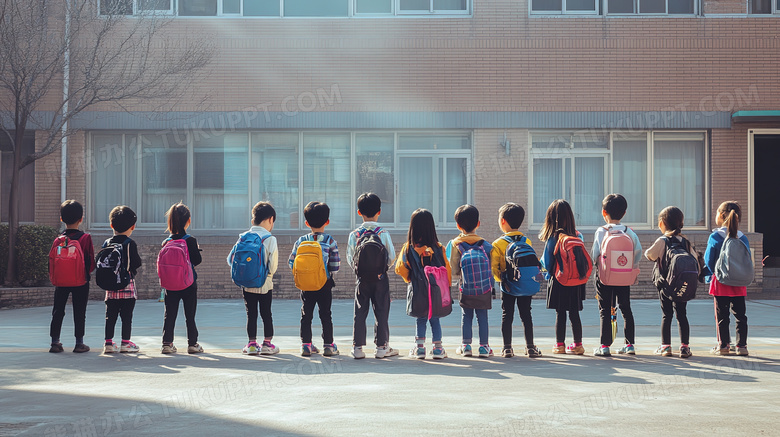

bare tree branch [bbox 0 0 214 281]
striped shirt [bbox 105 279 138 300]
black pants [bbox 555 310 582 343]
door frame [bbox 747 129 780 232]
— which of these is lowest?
black pants [bbox 555 310 582 343]

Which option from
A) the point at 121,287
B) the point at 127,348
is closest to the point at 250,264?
the point at 121,287

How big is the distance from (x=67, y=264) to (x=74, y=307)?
52 centimetres

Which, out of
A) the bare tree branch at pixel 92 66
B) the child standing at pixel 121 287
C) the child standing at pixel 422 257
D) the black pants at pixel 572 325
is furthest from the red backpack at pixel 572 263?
the bare tree branch at pixel 92 66

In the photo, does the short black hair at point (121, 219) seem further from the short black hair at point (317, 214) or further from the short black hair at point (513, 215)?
the short black hair at point (513, 215)

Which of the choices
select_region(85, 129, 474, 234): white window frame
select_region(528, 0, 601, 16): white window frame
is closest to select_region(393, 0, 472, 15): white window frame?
select_region(528, 0, 601, 16): white window frame

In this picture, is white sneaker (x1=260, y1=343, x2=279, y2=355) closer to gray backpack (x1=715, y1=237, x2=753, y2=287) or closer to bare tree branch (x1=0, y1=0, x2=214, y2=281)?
gray backpack (x1=715, y1=237, x2=753, y2=287)

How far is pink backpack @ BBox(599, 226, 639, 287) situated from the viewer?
8.73 meters

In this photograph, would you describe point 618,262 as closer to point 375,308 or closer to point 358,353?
point 375,308

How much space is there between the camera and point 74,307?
9.35 metres

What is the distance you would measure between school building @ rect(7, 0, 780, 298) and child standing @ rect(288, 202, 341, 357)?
25.0ft

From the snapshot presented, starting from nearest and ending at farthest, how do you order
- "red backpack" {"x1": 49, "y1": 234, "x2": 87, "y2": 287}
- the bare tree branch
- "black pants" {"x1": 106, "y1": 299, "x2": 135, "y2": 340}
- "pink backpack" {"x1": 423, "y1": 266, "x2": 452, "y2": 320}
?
"pink backpack" {"x1": 423, "y1": 266, "x2": 452, "y2": 320} → "black pants" {"x1": 106, "y1": 299, "x2": 135, "y2": 340} → "red backpack" {"x1": 49, "y1": 234, "x2": 87, "y2": 287} → the bare tree branch

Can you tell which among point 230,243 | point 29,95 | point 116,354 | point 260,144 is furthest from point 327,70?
point 116,354

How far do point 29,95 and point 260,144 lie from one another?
4.40 metres

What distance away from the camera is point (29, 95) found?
14906 mm
